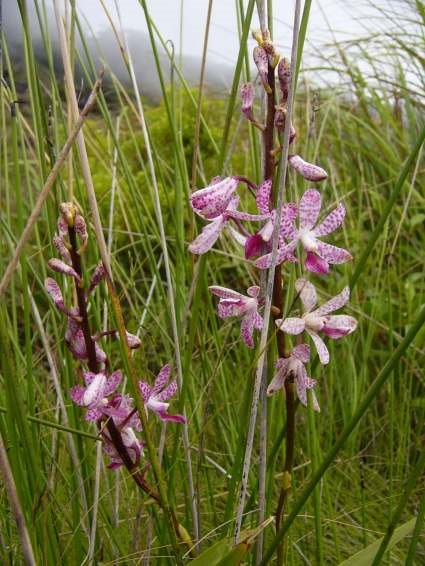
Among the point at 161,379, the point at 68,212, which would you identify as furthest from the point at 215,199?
the point at 161,379

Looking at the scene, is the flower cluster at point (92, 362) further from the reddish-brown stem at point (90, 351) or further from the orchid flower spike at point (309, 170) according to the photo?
the orchid flower spike at point (309, 170)

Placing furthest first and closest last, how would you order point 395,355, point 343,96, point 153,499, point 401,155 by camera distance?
point 343,96, point 401,155, point 153,499, point 395,355

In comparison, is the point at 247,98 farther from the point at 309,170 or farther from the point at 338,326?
the point at 338,326

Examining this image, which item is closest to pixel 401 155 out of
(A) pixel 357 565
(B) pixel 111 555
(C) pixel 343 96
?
(C) pixel 343 96

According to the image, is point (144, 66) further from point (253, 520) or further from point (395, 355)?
point (395, 355)

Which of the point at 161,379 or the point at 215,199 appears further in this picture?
the point at 161,379

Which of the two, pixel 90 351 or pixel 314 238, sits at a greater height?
pixel 314 238

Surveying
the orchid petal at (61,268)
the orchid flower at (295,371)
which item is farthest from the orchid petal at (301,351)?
the orchid petal at (61,268)
